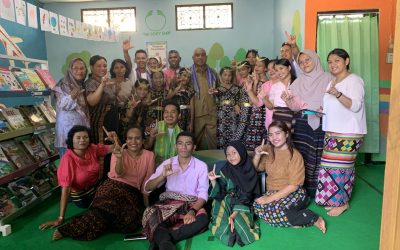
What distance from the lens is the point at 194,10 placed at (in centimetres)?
664

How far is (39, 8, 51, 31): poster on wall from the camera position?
140 inches

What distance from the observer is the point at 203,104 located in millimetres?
3914

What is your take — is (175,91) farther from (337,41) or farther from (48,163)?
(337,41)

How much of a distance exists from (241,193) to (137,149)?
0.98 metres

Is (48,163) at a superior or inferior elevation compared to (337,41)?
inferior

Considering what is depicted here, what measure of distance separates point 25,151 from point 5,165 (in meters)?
0.35

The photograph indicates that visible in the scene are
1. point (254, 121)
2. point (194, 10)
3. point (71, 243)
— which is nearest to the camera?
point (71, 243)

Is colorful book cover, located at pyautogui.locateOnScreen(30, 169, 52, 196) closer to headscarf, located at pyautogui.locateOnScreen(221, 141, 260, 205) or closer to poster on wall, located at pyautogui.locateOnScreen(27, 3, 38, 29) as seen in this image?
poster on wall, located at pyautogui.locateOnScreen(27, 3, 38, 29)

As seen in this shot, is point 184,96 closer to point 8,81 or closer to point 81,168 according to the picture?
point 81,168

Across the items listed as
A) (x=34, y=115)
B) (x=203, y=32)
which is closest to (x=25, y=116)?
(x=34, y=115)

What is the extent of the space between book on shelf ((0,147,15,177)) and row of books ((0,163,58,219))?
6.7 inches

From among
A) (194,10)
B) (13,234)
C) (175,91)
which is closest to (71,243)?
(13,234)

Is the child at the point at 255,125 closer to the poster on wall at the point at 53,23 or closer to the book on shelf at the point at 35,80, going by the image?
the book on shelf at the point at 35,80

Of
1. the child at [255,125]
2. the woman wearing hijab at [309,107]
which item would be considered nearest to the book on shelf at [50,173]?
the child at [255,125]
